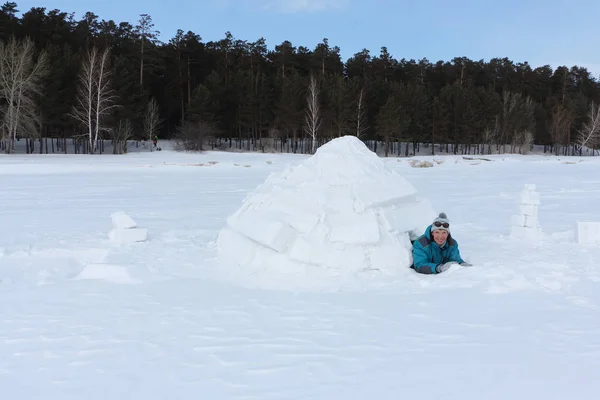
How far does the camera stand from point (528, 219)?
852 centimetres

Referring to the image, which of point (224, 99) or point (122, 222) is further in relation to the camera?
point (224, 99)

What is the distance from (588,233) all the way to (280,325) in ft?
20.2

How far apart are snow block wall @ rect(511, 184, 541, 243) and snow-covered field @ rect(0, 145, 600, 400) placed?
302 millimetres

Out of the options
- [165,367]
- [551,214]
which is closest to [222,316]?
[165,367]

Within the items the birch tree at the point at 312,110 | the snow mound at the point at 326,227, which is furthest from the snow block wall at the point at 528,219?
the birch tree at the point at 312,110

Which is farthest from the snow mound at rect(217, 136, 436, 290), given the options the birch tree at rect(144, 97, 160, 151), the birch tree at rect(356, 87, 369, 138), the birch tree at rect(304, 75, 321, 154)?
the birch tree at rect(356, 87, 369, 138)

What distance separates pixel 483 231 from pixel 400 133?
38.1 meters

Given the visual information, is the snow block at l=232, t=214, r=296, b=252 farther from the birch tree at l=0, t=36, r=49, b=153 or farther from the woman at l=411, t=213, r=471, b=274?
the birch tree at l=0, t=36, r=49, b=153

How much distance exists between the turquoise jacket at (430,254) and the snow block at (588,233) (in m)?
2.86

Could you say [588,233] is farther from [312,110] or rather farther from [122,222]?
[312,110]

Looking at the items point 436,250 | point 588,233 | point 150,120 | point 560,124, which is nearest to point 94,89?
point 150,120

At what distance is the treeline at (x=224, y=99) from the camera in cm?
3631

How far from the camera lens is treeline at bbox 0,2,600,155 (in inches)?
1430

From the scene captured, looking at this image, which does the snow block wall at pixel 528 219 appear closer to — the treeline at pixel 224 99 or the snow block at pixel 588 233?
the snow block at pixel 588 233
